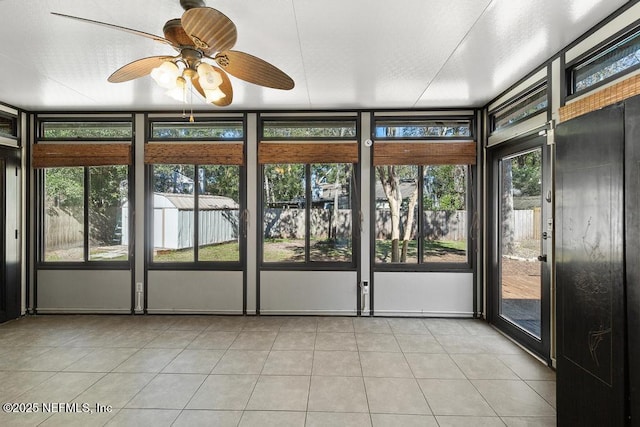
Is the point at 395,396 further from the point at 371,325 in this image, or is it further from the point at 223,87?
the point at 223,87

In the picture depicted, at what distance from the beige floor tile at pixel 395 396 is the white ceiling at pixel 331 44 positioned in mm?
2823

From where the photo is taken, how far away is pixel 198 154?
425 cm

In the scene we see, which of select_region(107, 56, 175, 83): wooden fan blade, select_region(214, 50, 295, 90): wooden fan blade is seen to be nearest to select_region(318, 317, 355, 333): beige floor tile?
select_region(214, 50, 295, 90): wooden fan blade

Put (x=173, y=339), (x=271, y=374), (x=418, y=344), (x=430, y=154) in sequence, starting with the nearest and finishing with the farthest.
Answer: (x=271, y=374) < (x=418, y=344) < (x=173, y=339) < (x=430, y=154)

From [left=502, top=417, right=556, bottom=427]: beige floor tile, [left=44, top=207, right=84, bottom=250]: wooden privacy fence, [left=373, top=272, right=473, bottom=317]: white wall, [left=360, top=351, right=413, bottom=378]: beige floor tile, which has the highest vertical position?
[left=44, top=207, right=84, bottom=250]: wooden privacy fence

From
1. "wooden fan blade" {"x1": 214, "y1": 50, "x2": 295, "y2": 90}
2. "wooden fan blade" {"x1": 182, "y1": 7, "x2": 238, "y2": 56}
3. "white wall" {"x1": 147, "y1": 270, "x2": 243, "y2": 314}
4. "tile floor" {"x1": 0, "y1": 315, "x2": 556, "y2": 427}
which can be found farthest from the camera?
"white wall" {"x1": 147, "y1": 270, "x2": 243, "y2": 314}

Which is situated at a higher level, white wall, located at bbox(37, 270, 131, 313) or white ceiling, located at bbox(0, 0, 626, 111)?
white ceiling, located at bbox(0, 0, 626, 111)

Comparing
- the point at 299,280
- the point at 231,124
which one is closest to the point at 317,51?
the point at 231,124

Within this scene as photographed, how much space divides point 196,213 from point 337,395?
9.89ft

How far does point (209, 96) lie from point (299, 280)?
2746 millimetres

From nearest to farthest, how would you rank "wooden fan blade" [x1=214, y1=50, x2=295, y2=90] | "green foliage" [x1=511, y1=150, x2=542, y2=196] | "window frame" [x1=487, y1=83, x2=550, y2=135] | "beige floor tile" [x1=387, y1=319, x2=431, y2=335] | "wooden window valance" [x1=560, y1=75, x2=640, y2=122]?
"wooden window valance" [x1=560, y1=75, x2=640, y2=122] < "wooden fan blade" [x1=214, y1=50, x2=295, y2=90] < "window frame" [x1=487, y1=83, x2=550, y2=135] < "green foliage" [x1=511, y1=150, x2=542, y2=196] < "beige floor tile" [x1=387, y1=319, x2=431, y2=335]

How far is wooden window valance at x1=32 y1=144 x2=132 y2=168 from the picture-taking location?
Answer: 168 inches

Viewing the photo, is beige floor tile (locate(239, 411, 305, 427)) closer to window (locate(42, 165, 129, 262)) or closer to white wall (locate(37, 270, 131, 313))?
white wall (locate(37, 270, 131, 313))

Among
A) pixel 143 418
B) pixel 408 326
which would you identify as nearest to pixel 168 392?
pixel 143 418
